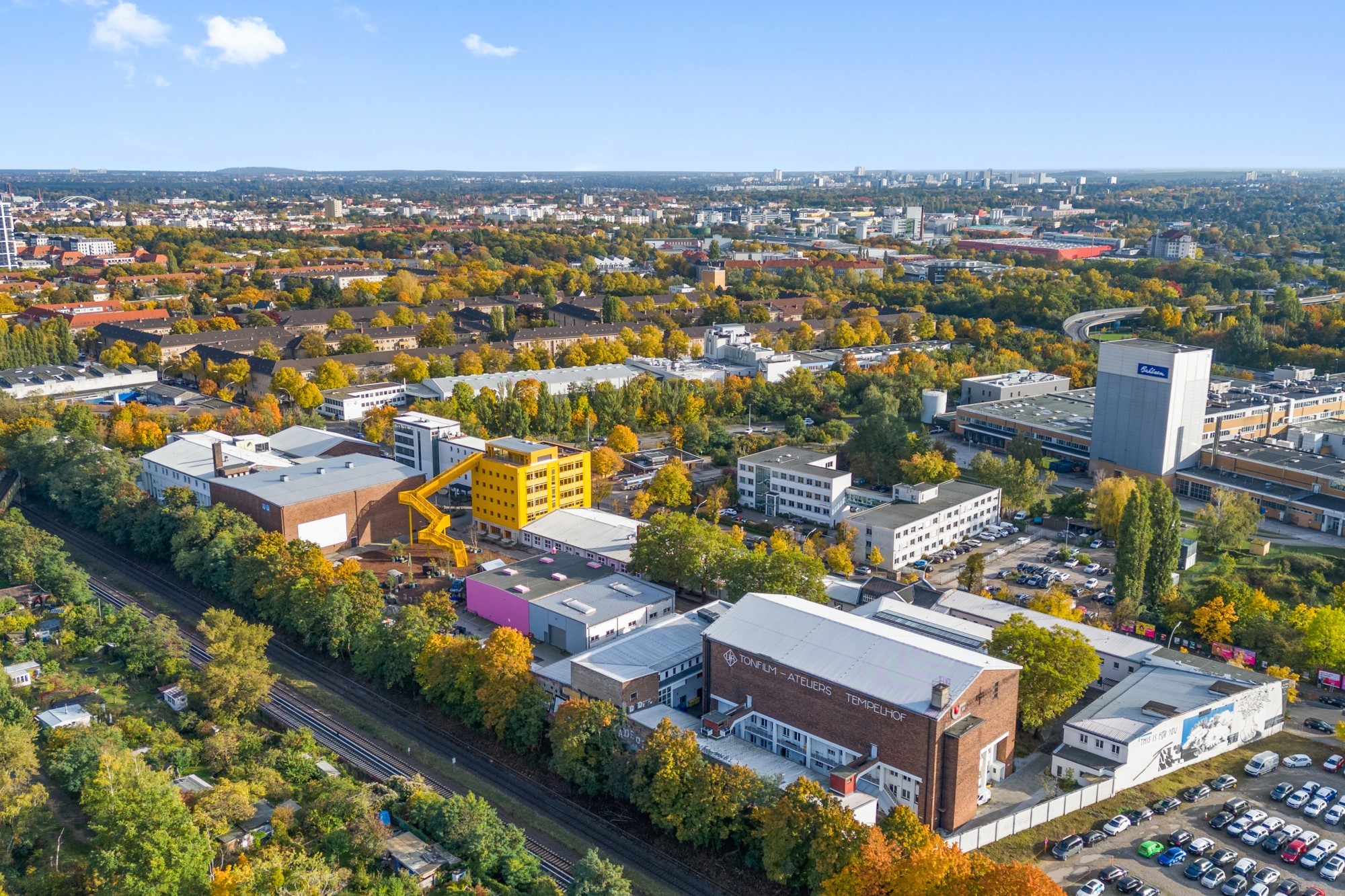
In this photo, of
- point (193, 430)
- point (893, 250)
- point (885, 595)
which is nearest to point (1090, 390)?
point (885, 595)

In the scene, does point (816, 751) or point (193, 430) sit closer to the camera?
point (816, 751)

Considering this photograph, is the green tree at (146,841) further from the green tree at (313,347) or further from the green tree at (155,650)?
the green tree at (313,347)

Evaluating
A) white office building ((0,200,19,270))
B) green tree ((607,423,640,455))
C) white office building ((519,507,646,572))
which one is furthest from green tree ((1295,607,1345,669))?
white office building ((0,200,19,270))

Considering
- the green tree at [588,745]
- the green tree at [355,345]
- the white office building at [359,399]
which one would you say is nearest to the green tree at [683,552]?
the green tree at [588,745]

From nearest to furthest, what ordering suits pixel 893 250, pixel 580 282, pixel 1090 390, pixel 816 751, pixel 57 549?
pixel 816 751, pixel 57 549, pixel 1090 390, pixel 580 282, pixel 893 250

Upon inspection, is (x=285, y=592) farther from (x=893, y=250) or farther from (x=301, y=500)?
(x=893, y=250)

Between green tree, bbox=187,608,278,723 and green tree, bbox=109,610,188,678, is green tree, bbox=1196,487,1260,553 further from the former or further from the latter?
green tree, bbox=109,610,188,678

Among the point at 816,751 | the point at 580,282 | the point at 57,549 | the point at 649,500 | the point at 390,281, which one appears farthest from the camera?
the point at 580,282
